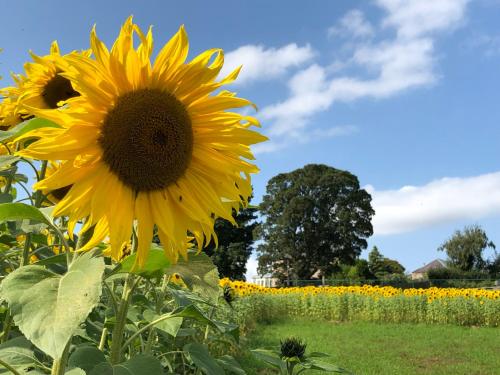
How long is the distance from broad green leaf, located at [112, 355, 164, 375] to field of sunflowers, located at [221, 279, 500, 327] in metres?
12.5

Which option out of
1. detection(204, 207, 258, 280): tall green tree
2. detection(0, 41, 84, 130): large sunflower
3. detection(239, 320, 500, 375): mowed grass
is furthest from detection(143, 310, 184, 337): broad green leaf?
detection(204, 207, 258, 280): tall green tree

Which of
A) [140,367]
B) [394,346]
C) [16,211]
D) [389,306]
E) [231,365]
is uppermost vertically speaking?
[16,211]

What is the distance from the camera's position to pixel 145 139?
1.28 m

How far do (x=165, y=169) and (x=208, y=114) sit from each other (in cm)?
22

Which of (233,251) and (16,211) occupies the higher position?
(233,251)

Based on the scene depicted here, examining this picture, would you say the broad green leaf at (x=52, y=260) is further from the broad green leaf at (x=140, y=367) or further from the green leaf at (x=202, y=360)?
the green leaf at (x=202, y=360)

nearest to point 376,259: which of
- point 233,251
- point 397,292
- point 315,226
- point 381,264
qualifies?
point 381,264

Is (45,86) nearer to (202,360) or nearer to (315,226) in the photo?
(202,360)

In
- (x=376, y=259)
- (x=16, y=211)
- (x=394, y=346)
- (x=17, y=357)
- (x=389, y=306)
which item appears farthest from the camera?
(x=376, y=259)

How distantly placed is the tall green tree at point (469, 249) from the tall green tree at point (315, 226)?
516 inches

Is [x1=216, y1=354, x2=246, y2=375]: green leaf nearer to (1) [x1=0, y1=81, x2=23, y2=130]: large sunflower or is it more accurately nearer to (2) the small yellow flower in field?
(1) [x1=0, y1=81, x2=23, y2=130]: large sunflower

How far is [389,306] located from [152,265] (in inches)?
599

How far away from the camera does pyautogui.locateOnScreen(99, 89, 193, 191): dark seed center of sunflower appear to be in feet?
4.25

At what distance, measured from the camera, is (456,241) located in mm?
54500
